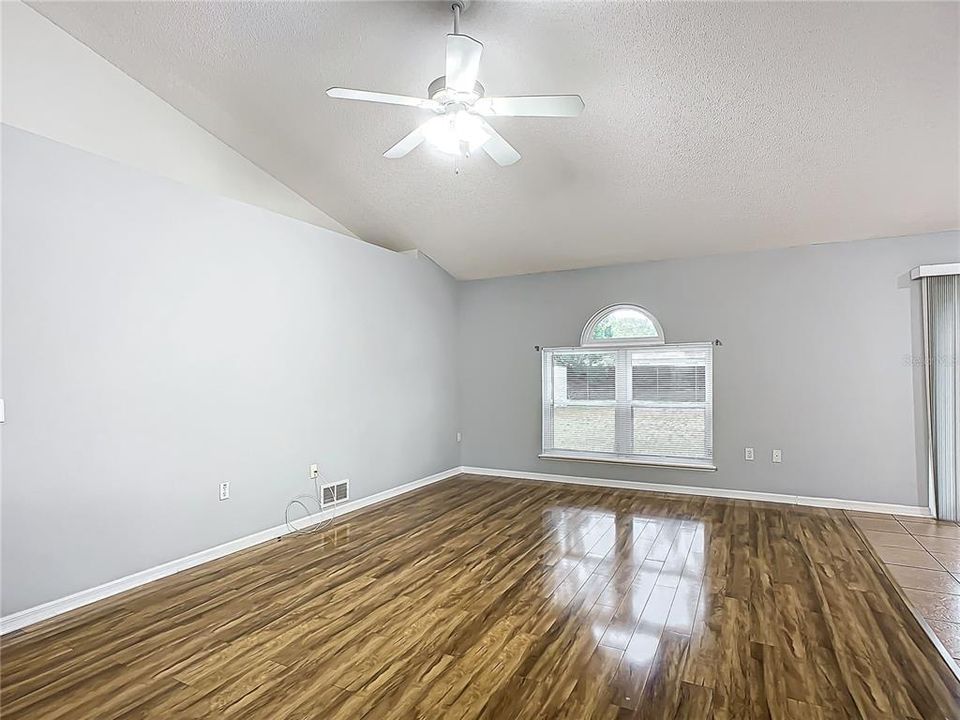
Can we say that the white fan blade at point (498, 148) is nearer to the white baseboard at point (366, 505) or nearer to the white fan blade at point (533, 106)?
the white fan blade at point (533, 106)

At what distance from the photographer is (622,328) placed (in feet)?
20.2

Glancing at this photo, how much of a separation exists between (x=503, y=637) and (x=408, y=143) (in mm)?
2724

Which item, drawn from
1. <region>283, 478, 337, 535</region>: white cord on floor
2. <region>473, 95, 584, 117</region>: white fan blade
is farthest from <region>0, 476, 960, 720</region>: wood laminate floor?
<region>473, 95, 584, 117</region>: white fan blade

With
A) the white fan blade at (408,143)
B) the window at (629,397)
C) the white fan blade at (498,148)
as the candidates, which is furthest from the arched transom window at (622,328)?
the white fan blade at (408,143)

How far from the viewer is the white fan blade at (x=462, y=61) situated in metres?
2.56

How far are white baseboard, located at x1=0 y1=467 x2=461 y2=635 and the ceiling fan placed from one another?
3037 mm

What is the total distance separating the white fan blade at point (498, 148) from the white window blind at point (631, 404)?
3.30m

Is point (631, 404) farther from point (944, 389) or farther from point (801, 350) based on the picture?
point (944, 389)

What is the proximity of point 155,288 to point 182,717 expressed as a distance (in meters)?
2.53

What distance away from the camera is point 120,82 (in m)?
3.95

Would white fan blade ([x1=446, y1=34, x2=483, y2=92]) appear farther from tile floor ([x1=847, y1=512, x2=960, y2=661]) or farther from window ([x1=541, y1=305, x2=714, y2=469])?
window ([x1=541, y1=305, x2=714, y2=469])

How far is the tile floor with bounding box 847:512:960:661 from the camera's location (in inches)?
114

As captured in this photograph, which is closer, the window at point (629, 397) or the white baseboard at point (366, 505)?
the white baseboard at point (366, 505)

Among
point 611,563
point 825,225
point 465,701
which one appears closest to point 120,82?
point 465,701
